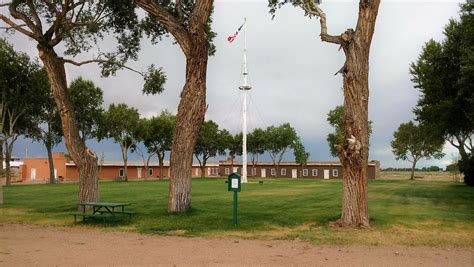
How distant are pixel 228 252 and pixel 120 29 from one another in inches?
539

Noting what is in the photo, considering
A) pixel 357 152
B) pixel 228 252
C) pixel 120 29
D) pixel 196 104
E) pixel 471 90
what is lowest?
pixel 228 252

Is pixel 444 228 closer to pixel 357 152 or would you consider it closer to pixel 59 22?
pixel 357 152

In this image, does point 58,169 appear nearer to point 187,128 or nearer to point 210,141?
point 210,141

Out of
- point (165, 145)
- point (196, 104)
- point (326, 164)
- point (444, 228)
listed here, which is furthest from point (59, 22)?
point (326, 164)

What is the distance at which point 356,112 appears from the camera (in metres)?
13.3

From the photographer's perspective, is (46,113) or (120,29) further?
(46,113)

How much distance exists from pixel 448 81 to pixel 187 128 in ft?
71.5

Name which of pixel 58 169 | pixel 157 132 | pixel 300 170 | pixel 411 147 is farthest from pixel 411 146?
pixel 58 169

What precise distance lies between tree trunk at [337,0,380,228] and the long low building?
2124 inches

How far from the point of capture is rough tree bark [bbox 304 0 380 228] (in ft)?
42.6

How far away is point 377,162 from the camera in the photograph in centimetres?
8219

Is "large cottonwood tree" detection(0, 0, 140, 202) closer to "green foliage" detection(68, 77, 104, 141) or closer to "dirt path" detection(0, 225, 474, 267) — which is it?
"dirt path" detection(0, 225, 474, 267)

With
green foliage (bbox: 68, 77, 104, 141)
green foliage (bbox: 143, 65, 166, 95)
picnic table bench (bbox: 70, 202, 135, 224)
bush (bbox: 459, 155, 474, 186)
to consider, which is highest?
green foliage (bbox: 68, 77, 104, 141)

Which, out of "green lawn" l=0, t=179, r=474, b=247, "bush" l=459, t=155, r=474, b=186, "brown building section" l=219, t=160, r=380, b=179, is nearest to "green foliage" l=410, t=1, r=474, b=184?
"bush" l=459, t=155, r=474, b=186
